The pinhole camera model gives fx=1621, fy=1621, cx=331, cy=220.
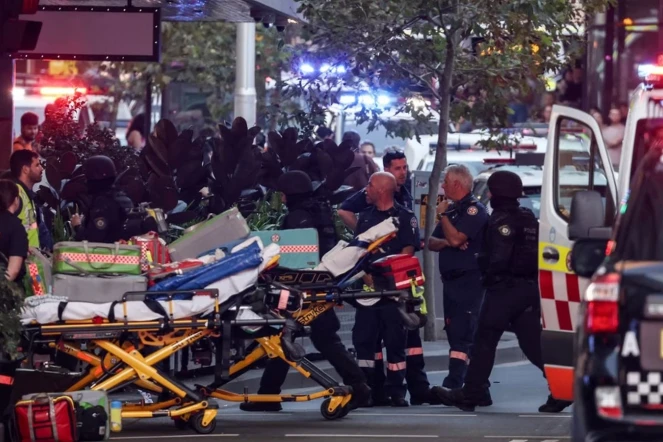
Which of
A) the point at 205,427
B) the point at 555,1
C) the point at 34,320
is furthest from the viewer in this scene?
the point at 555,1

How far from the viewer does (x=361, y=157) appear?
18.6 meters

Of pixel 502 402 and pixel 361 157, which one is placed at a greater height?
pixel 361 157

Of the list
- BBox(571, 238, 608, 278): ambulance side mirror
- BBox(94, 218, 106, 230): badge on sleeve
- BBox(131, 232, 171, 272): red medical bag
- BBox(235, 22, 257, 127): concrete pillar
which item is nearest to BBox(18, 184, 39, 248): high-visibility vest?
BBox(94, 218, 106, 230): badge on sleeve

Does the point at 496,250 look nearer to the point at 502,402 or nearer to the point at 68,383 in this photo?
the point at 502,402

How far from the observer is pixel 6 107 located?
14570 millimetres

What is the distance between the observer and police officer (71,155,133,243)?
37.6 ft

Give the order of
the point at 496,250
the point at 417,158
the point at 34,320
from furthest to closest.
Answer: the point at 417,158 → the point at 496,250 → the point at 34,320

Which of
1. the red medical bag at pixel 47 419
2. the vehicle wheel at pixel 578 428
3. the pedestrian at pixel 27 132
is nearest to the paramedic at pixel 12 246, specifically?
the red medical bag at pixel 47 419

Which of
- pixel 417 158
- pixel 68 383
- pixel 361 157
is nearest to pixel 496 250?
pixel 68 383

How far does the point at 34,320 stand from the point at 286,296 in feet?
5.14

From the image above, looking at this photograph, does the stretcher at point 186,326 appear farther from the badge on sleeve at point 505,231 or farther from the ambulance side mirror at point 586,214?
the ambulance side mirror at point 586,214

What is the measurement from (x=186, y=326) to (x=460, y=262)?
112 inches

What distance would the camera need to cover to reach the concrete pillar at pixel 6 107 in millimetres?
14367

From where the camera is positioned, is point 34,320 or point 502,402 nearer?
point 34,320
